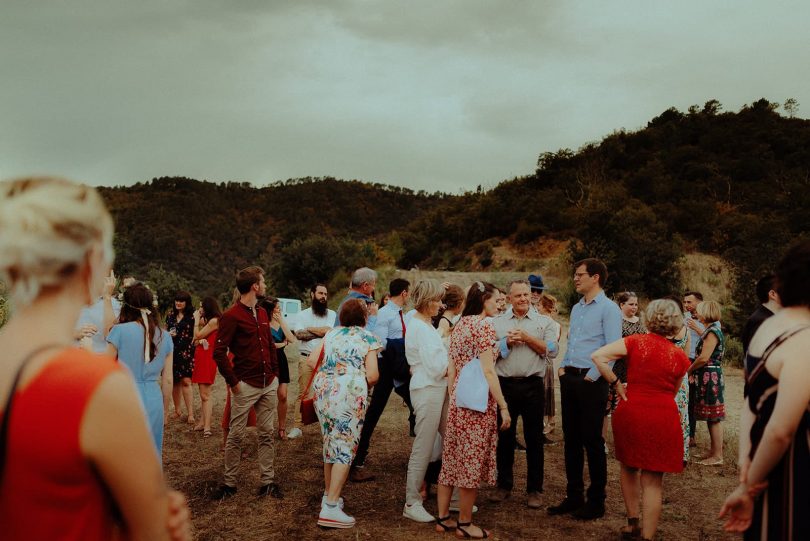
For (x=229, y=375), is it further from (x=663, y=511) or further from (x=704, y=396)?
(x=704, y=396)

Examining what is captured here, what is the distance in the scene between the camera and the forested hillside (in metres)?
24.8

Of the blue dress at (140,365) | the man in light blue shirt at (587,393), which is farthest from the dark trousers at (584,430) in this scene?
the blue dress at (140,365)

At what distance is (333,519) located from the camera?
16.5 ft

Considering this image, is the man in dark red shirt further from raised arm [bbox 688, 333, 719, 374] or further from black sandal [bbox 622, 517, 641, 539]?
raised arm [bbox 688, 333, 719, 374]

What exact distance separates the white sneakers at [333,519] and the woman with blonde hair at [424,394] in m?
0.60

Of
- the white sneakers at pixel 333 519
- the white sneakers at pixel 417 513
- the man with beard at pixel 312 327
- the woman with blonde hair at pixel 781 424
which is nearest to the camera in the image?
the woman with blonde hair at pixel 781 424

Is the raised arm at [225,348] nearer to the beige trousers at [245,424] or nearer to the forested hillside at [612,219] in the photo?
the beige trousers at [245,424]

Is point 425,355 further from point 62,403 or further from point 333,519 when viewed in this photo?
point 62,403

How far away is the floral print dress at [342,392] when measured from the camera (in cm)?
512

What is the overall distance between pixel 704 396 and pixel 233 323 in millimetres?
5536

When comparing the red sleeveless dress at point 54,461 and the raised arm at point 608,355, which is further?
the raised arm at point 608,355

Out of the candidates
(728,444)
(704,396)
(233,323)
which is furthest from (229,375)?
(728,444)

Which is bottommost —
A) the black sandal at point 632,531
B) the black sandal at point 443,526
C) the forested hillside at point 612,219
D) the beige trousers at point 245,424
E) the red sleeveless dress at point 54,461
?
the black sandal at point 443,526

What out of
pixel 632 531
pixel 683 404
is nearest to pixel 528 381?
pixel 632 531
